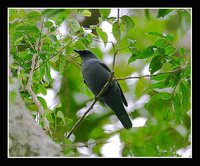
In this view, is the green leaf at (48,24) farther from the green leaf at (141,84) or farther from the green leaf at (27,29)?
the green leaf at (141,84)

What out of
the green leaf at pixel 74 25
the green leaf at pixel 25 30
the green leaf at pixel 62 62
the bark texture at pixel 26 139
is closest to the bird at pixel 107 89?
the green leaf at pixel 62 62

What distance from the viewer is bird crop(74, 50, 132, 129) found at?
5.09 metres

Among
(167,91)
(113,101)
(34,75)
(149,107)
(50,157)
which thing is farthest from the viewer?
(113,101)

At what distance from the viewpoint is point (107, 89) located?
5.09 metres

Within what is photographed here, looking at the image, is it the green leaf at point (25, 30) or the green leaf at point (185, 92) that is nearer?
the green leaf at point (185, 92)

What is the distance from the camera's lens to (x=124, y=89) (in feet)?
18.9

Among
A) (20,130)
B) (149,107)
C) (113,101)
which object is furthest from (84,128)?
(20,130)

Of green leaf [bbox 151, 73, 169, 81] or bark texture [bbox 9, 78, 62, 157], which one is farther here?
green leaf [bbox 151, 73, 169, 81]

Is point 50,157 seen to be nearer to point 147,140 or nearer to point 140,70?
point 147,140

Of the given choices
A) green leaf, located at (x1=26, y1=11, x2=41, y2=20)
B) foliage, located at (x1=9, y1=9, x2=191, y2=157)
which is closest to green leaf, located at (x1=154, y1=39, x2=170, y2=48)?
foliage, located at (x1=9, y1=9, x2=191, y2=157)

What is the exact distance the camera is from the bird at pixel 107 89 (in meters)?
5.09

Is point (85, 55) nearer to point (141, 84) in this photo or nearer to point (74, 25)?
point (141, 84)

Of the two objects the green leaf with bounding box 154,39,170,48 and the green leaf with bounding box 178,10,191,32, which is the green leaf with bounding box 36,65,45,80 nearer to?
the green leaf with bounding box 154,39,170,48

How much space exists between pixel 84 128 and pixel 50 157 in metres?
2.90
